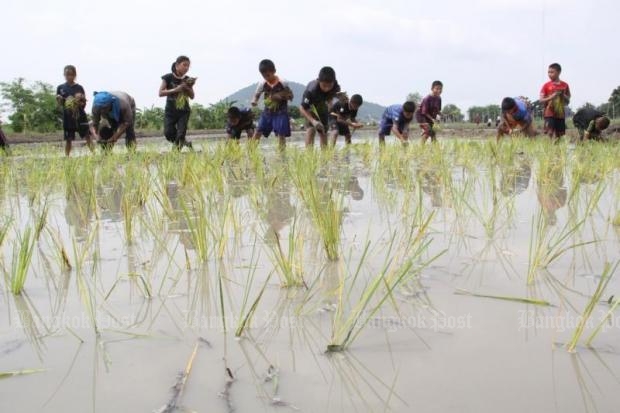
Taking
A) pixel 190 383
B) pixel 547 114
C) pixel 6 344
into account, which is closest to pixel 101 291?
pixel 6 344

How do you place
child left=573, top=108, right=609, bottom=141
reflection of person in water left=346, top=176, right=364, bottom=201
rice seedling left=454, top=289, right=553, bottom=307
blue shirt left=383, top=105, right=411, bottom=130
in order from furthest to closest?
blue shirt left=383, top=105, right=411, bottom=130
child left=573, top=108, right=609, bottom=141
reflection of person in water left=346, top=176, right=364, bottom=201
rice seedling left=454, top=289, right=553, bottom=307

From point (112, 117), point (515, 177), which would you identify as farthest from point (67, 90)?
point (515, 177)

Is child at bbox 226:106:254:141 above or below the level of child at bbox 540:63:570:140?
below

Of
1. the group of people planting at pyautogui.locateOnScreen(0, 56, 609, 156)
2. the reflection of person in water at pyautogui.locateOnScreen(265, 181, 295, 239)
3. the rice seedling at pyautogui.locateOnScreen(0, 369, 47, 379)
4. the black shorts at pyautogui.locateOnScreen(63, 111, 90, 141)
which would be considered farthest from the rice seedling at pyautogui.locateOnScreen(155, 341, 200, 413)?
the black shorts at pyautogui.locateOnScreen(63, 111, 90, 141)

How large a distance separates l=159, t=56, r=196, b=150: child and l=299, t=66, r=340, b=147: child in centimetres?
129

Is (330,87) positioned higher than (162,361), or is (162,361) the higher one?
(330,87)

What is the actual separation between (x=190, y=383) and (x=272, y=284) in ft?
1.80

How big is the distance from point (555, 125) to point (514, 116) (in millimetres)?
623

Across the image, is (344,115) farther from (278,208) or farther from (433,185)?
(278,208)

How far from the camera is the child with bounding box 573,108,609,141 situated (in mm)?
7840

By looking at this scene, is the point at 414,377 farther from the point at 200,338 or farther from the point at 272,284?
the point at 272,284

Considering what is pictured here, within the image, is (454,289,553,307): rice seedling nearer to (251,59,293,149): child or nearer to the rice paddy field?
the rice paddy field

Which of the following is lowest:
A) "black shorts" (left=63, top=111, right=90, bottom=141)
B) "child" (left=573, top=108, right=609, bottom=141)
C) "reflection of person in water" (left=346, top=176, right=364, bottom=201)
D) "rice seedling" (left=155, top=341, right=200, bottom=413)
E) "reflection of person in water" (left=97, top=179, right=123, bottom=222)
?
"rice seedling" (left=155, top=341, right=200, bottom=413)

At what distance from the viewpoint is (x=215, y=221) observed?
7.04ft
